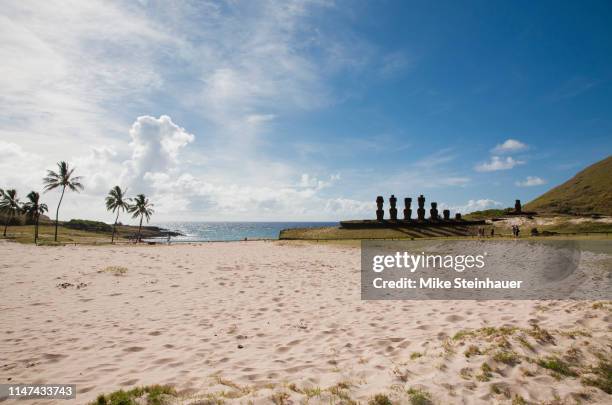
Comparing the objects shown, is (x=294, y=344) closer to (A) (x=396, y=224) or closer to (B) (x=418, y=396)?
(B) (x=418, y=396)

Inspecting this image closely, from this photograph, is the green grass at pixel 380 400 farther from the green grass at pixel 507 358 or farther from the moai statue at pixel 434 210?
the moai statue at pixel 434 210

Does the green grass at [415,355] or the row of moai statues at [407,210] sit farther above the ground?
the row of moai statues at [407,210]

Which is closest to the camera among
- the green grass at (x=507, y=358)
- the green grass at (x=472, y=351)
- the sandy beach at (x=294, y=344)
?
the sandy beach at (x=294, y=344)

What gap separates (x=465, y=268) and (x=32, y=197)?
78356mm

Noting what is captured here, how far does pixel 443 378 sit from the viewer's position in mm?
4516

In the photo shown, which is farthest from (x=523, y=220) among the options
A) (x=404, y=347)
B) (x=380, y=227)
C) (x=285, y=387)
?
(x=285, y=387)

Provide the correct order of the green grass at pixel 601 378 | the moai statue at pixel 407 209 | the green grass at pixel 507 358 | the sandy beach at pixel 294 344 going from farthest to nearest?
the moai statue at pixel 407 209, the green grass at pixel 507 358, the sandy beach at pixel 294 344, the green grass at pixel 601 378

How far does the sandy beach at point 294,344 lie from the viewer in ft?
14.3

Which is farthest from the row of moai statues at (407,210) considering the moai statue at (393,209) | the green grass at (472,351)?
the green grass at (472,351)

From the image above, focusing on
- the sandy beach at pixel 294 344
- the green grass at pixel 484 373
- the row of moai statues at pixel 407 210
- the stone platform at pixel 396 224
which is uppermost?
the row of moai statues at pixel 407 210

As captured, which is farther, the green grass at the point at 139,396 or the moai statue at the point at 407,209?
the moai statue at the point at 407,209

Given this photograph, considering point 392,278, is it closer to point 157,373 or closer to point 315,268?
point 315,268

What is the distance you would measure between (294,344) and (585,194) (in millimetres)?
91801

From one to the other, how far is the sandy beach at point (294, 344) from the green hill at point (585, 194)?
61.7 m
